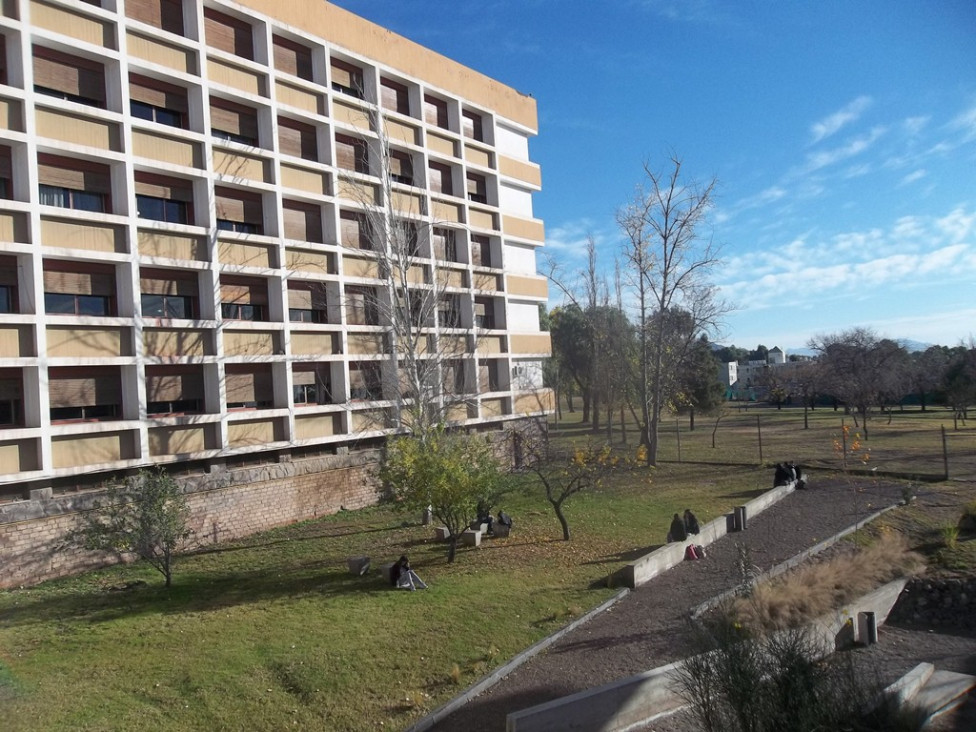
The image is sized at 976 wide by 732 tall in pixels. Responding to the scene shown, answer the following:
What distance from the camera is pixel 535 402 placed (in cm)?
2895

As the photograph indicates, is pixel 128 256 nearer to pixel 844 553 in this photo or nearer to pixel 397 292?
pixel 397 292

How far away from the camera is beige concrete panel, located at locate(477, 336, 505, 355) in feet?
86.3

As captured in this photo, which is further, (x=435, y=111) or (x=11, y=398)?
(x=435, y=111)

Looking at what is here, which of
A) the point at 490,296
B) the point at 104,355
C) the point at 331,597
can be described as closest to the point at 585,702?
the point at 331,597

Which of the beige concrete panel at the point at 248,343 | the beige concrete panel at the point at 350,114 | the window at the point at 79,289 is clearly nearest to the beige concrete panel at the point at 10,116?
the window at the point at 79,289

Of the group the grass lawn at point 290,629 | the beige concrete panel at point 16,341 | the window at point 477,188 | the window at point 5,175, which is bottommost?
the grass lawn at point 290,629

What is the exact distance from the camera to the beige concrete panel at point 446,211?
973 inches

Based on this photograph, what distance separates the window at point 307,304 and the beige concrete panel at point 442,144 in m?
7.77

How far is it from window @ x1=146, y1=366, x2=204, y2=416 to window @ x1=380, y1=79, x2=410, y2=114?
39.2 ft

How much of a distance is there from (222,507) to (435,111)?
1683cm

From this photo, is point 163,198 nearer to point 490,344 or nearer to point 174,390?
point 174,390

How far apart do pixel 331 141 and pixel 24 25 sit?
836 cm

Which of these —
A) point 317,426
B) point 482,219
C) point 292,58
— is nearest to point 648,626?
point 317,426

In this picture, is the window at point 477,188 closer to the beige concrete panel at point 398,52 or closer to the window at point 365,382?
the beige concrete panel at point 398,52
